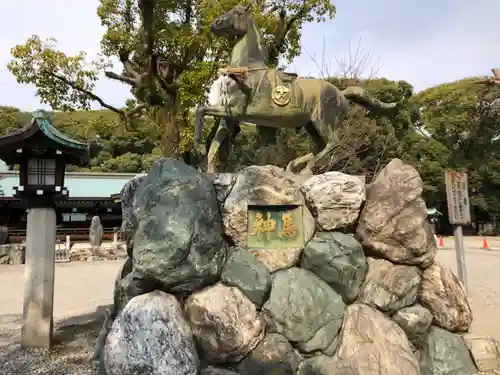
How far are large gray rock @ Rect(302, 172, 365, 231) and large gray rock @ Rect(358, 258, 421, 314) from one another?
0.66m

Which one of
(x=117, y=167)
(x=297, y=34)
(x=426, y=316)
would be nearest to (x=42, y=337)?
(x=426, y=316)

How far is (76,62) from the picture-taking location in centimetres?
1120

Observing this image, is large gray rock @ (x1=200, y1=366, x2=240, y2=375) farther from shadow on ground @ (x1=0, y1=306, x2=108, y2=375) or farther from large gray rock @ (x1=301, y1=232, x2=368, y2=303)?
shadow on ground @ (x1=0, y1=306, x2=108, y2=375)

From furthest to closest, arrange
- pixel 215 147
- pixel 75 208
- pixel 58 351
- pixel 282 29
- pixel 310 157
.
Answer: pixel 75 208 → pixel 282 29 → pixel 58 351 → pixel 310 157 → pixel 215 147

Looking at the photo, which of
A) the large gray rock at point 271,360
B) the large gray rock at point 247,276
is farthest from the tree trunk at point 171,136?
the large gray rock at point 271,360

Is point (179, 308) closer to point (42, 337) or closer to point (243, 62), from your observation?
point (243, 62)

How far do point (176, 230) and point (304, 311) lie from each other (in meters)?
1.56

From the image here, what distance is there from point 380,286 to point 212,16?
8559 millimetres

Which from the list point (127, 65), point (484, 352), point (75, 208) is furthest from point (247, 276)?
point (75, 208)

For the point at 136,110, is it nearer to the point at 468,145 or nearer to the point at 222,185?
the point at 222,185

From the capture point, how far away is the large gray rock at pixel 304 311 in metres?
4.02

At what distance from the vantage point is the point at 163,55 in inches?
472

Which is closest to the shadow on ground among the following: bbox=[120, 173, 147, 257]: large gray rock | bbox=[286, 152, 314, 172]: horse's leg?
bbox=[120, 173, 147, 257]: large gray rock

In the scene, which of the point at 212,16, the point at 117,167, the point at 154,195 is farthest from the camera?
the point at 117,167
